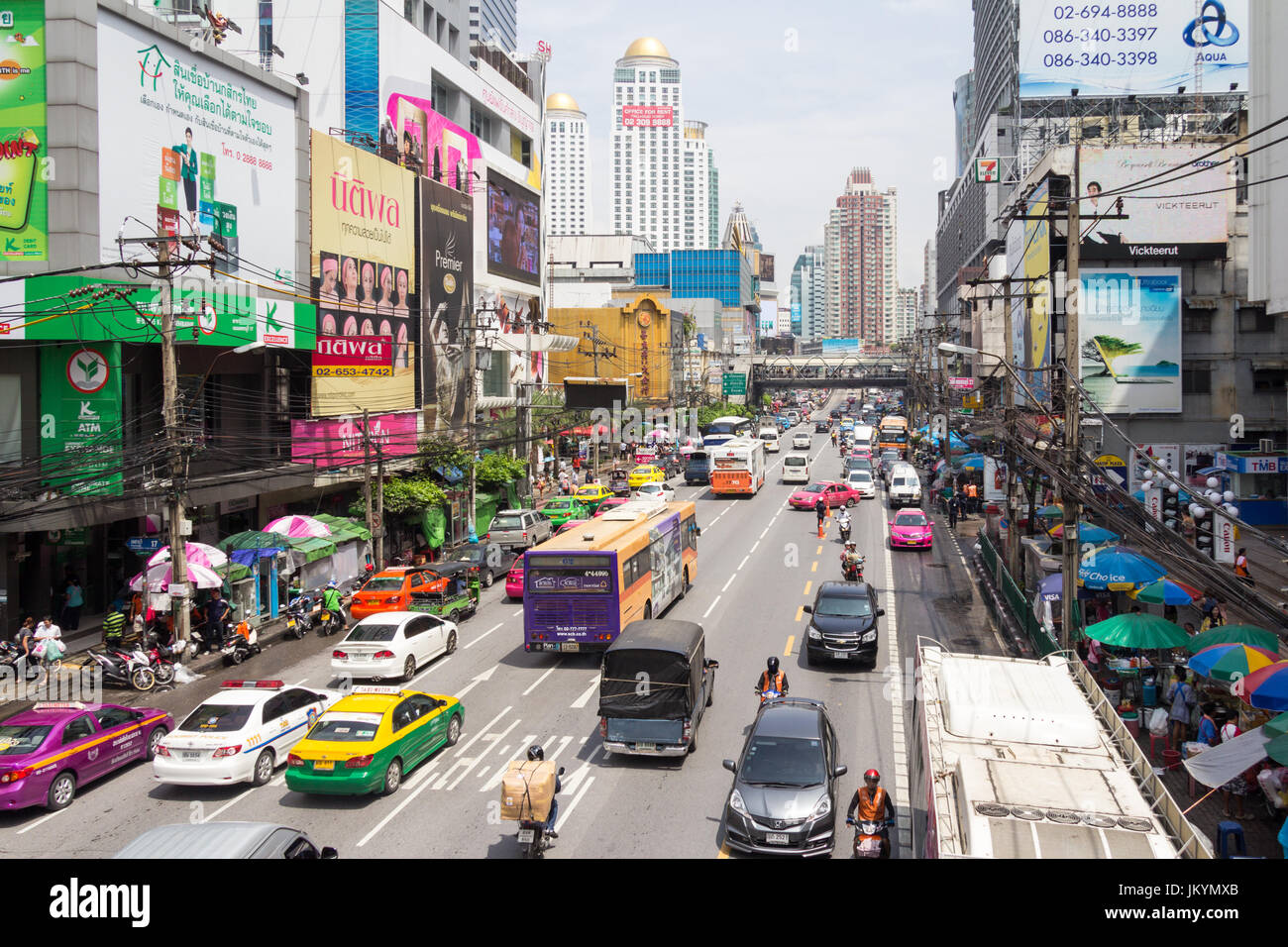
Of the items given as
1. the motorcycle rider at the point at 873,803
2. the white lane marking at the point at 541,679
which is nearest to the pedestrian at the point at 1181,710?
the motorcycle rider at the point at 873,803

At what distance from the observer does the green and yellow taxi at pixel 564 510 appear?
44469 millimetres

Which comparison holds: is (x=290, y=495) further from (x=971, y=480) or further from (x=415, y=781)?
(x=971, y=480)

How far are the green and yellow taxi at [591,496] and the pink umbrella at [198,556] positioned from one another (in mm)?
22439

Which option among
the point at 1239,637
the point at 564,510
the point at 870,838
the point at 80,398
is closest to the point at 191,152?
the point at 80,398

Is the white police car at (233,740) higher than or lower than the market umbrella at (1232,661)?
lower

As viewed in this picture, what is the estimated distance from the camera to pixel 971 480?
188 ft

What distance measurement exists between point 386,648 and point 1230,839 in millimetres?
16627

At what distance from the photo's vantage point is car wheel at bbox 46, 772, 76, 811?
16141mm

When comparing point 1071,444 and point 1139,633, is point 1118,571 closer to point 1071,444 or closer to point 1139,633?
point 1139,633

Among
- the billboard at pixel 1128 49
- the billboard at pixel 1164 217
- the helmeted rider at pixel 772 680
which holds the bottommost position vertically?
the helmeted rider at pixel 772 680

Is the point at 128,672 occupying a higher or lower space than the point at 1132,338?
lower

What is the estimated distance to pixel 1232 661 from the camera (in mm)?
16734

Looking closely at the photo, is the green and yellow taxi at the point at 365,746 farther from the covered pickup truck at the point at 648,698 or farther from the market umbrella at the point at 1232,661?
the market umbrella at the point at 1232,661
